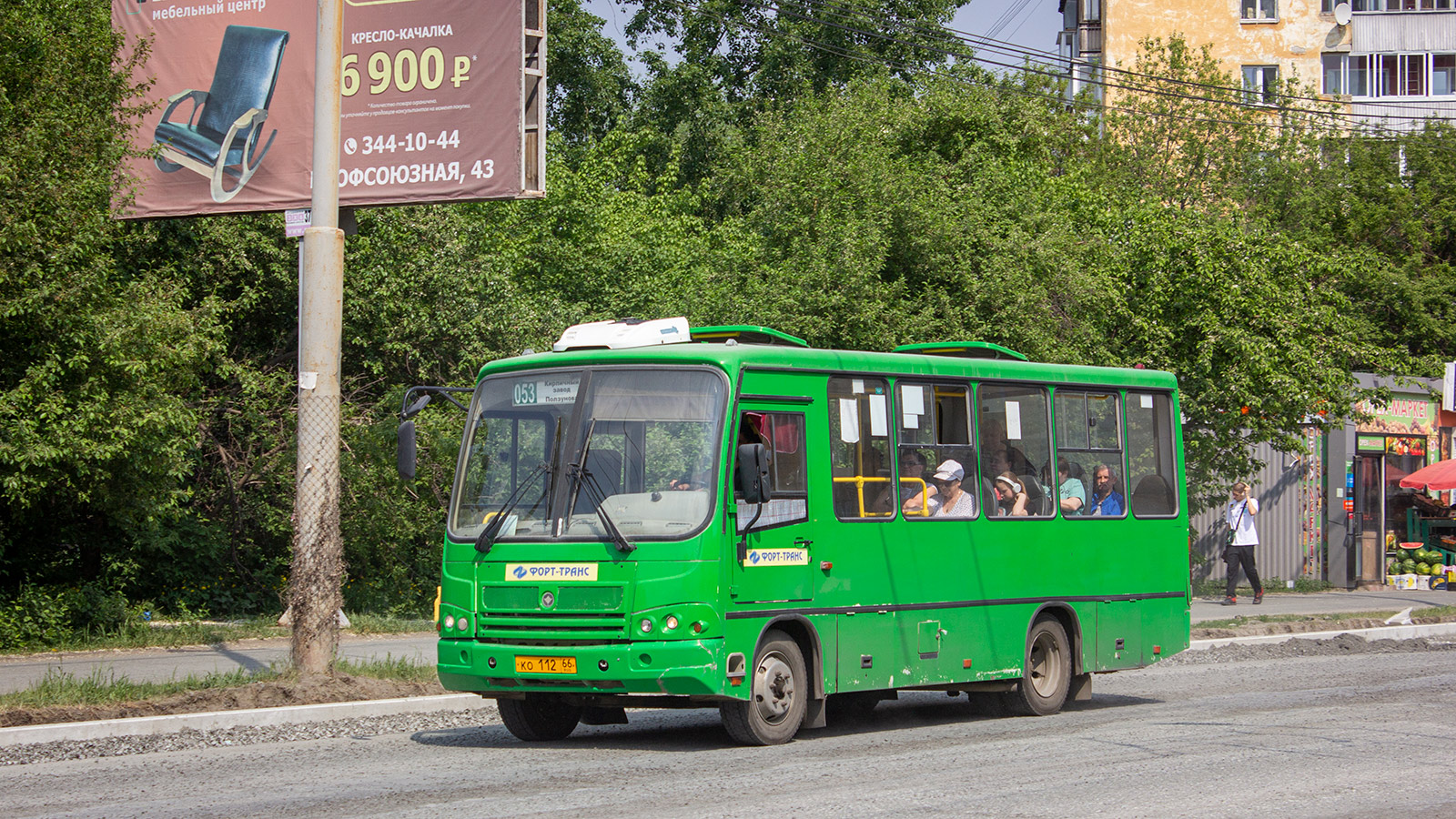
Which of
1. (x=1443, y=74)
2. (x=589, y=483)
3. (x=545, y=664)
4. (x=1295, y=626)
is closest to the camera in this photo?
(x=545, y=664)

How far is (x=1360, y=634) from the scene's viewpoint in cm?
1977

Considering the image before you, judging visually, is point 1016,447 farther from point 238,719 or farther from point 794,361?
point 238,719

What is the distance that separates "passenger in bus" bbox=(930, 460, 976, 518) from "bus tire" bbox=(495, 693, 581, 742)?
10.7 feet

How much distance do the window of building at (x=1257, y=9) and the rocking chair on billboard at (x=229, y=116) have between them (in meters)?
50.9

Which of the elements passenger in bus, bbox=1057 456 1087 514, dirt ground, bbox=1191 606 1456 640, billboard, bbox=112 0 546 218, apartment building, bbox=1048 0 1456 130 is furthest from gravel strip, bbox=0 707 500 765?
apartment building, bbox=1048 0 1456 130

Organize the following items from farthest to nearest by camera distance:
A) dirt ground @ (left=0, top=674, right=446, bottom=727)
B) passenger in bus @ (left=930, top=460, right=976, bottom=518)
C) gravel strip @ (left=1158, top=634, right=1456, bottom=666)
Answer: gravel strip @ (left=1158, top=634, right=1456, bottom=666) → passenger in bus @ (left=930, top=460, right=976, bottom=518) → dirt ground @ (left=0, top=674, right=446, bottom=727)

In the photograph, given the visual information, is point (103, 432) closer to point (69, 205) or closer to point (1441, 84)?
point (69, 205)

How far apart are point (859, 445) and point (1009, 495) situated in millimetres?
2004

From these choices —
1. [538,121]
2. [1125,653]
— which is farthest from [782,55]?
[1125,653]

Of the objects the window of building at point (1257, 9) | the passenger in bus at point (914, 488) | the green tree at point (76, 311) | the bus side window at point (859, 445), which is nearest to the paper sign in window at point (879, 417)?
the bus side window at point (859, 445)

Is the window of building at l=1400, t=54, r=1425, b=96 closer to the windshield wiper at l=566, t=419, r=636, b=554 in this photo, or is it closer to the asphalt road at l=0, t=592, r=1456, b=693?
the asphalt road at l=0, t=592, r=1456, b=693

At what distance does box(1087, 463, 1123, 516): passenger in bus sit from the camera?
43.3 feet

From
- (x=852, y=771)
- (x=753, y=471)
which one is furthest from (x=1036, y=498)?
(x=852, y=771)

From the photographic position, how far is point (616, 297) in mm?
28281
